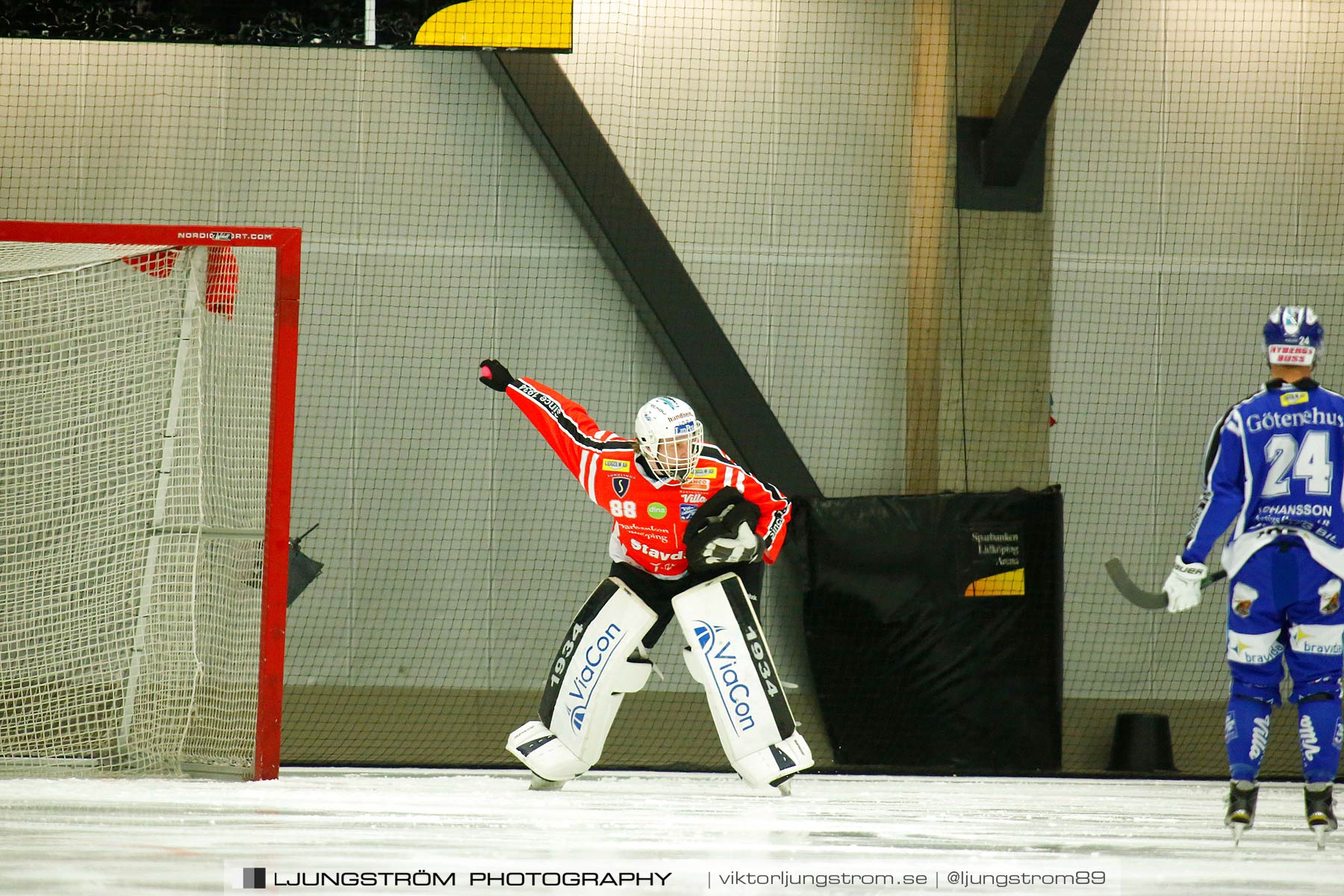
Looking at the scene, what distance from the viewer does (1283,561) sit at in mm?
3557

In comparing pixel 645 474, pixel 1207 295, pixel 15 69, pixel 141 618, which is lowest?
pixel 141 618

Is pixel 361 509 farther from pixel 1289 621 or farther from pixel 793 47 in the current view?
pixel 1289 621

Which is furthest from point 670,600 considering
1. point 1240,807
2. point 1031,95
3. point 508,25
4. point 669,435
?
point 1031,95

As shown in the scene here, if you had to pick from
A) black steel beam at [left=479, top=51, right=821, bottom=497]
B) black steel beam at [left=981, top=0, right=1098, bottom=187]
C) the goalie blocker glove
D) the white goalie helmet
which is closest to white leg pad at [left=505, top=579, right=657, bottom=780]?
the white goalie helmet

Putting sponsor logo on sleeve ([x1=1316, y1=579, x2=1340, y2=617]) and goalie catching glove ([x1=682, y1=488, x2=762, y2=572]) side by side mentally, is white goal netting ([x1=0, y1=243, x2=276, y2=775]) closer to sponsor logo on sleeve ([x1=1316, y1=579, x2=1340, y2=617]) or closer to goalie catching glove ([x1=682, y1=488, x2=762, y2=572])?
goalie catching glove ([x1=682, y1=488, x2=762, y2=572])

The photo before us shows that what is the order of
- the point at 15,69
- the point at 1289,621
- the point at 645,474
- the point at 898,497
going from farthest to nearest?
1. the point at 15,69
2. the point at 898,497
3. the point at 645,474
4. the point at 1289,621

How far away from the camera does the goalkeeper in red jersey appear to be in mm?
4125

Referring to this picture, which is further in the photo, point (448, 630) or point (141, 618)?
point (448, 630)

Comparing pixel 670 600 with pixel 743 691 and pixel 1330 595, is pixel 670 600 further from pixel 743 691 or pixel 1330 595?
pixel 1330 595

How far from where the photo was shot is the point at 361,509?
6.94m

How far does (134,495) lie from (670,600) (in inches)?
76.8

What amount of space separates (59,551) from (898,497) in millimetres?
3600

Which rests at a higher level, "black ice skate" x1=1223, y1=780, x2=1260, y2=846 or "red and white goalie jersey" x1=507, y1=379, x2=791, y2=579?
"red and white goalie jersey" x1=507, y1=379, x2=791, y2=579

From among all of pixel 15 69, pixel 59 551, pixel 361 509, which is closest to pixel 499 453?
pixel 361 509
